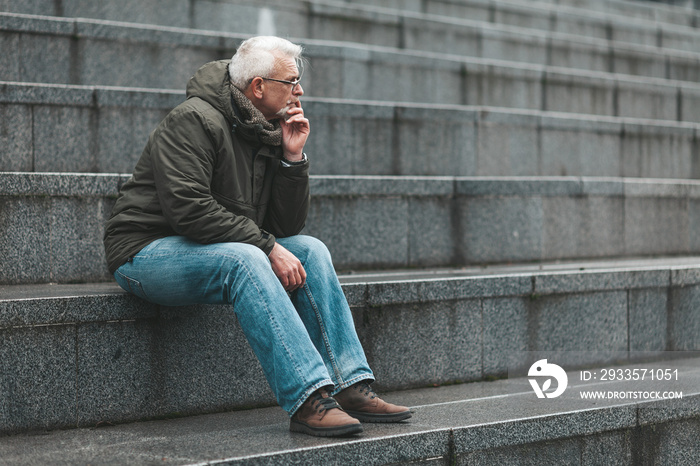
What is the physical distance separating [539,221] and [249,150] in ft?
12.2

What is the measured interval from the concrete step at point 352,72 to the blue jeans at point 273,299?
331 cm

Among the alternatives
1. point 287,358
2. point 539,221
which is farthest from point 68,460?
point 539,221

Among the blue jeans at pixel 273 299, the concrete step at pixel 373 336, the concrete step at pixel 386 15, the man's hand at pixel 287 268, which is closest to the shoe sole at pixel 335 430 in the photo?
the blue jeans at pixel 273 299

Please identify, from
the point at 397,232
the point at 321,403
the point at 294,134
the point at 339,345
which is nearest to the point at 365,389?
the point at 339,345

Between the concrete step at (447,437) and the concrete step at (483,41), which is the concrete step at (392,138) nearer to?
the concrete step at (483,41)

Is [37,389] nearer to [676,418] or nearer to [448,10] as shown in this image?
[676,418]

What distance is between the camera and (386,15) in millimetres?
9633

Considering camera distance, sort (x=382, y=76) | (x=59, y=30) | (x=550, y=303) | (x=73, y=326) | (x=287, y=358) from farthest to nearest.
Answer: (x=382, y=76) < (x=59, y=30) < (x=550, y=303) < (x=73, y=326) < (x=287, y=358)

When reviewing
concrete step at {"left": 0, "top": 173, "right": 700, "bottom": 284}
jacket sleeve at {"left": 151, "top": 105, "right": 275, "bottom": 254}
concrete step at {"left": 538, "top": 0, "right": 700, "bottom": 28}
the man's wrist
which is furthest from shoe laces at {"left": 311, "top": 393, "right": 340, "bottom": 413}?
concrete step at {"left": 538, "top": 0, "right": 700, "bottom": 28}

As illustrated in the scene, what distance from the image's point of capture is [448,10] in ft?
37.4

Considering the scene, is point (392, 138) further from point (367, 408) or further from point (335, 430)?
point (335, 430)

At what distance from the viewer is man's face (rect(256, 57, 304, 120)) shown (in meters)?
4.48

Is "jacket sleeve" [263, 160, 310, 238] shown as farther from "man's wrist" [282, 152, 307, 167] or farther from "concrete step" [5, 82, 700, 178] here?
"concrete step" [5, 82, 700, 178]

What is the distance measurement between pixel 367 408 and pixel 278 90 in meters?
1.64
